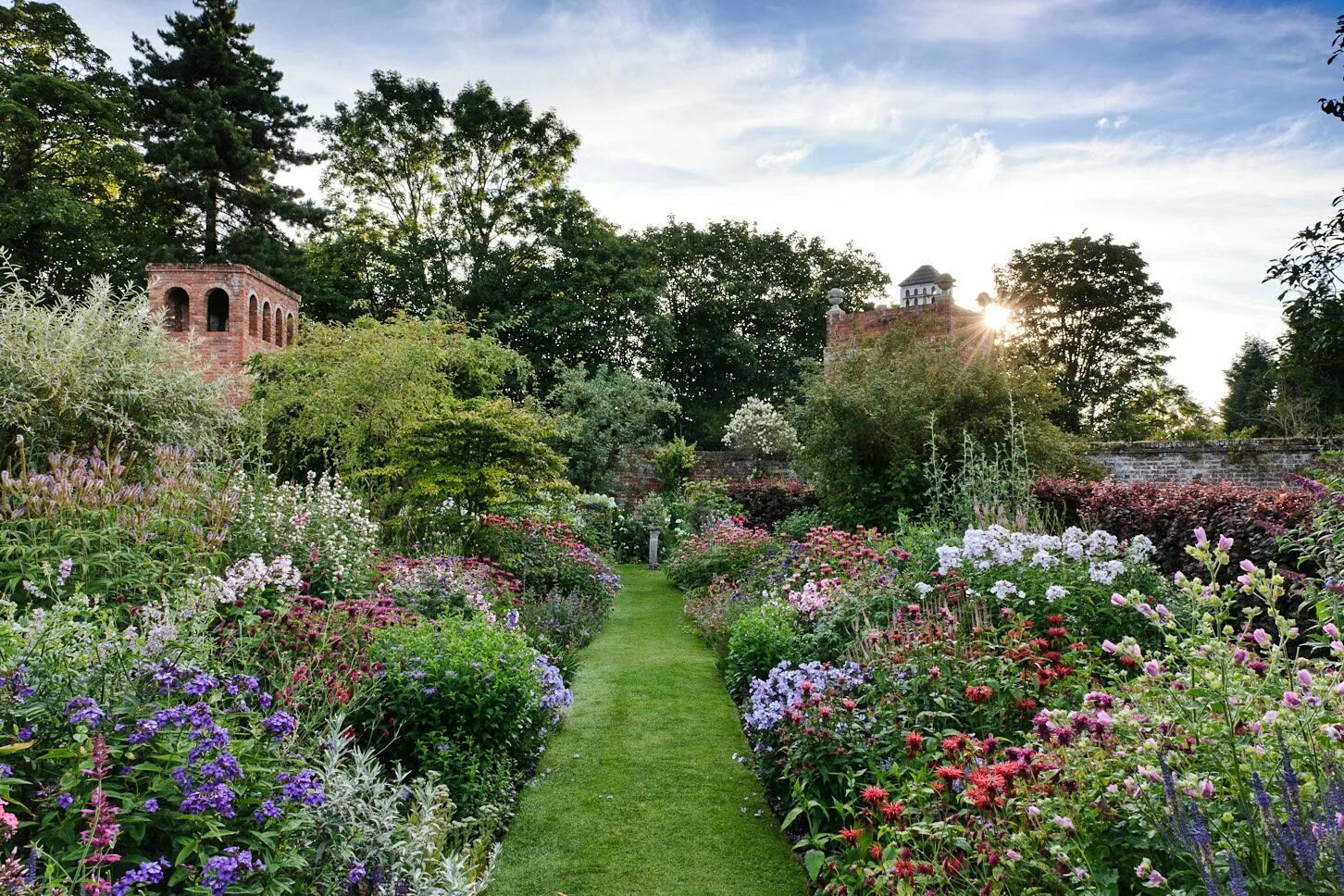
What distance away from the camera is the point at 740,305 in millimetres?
29266

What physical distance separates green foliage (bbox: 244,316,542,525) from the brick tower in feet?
14.2

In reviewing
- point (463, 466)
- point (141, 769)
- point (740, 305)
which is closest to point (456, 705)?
point (141, 769)

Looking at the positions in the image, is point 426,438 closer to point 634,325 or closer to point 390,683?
point 390,683

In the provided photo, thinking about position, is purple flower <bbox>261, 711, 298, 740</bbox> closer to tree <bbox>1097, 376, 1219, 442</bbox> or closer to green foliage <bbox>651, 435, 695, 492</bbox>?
green foliage <bbox>651, 435, 695, 492</bbox>

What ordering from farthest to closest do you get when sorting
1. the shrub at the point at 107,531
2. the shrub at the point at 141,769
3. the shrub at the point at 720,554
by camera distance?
the shrub at the point at 720,554 → the shrub at the point at 107,531 → the shrub at the point at 141,769

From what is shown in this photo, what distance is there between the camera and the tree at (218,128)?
843 inches

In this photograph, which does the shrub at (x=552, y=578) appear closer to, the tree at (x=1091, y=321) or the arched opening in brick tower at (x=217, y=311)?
the arched opening in brick tower at (x=217, y=311)

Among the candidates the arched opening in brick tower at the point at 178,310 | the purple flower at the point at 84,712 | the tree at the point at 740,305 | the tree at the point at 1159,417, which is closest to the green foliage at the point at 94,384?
the purple flower at the point at 84,712

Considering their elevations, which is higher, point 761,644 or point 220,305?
point 220,305

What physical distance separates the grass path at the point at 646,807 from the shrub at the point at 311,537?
1826mm

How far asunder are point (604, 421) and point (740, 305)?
42.9ft

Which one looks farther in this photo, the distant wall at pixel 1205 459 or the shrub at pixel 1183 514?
the distant wall at pixel 1205 459

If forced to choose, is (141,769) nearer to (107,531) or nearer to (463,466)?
(107,531)

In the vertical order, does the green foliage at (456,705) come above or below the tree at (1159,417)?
below
